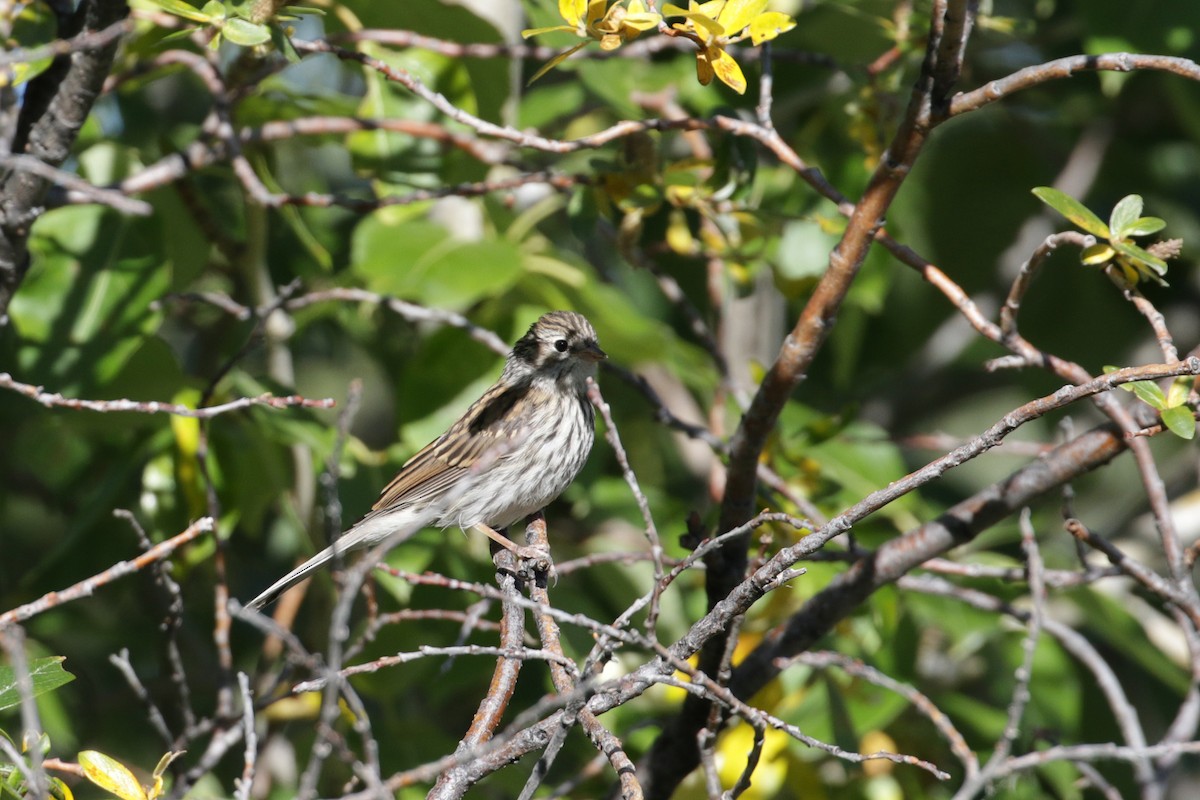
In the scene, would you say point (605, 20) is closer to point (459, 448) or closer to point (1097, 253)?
point (1097, 253)

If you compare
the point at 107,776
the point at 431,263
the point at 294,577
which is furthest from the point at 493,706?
the point at 431,263

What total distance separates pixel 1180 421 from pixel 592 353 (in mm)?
2001

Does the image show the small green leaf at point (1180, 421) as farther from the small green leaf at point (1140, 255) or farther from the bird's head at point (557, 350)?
the bird's head at point (557, 350)

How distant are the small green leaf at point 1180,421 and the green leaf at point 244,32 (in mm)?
2166

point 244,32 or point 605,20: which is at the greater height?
point 605,20

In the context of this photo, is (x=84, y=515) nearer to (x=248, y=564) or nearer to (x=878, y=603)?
(x=248, y=564)

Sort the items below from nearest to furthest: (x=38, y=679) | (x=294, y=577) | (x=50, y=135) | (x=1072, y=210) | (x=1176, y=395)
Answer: (x=38, y=679), (x=1176, y=395), (x=1072, y=210), (x=50, y=135), (x=294, y=577)

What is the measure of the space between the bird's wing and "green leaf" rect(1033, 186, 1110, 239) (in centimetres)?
224

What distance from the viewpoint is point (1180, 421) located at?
2547mm

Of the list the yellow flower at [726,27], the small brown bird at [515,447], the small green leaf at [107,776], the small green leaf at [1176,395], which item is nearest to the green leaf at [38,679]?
the small green leaf at [107,776]

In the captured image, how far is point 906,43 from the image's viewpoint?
402 cm

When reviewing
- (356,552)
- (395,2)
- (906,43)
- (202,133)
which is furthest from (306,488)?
(906,43)

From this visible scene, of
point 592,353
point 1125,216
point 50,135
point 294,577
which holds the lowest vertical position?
point 294,577

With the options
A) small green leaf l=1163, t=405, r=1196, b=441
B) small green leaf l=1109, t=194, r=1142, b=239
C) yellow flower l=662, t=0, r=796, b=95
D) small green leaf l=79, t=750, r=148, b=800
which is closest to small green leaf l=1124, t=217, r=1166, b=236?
small green leaf l=1109, t=194, r=1142, b=239
